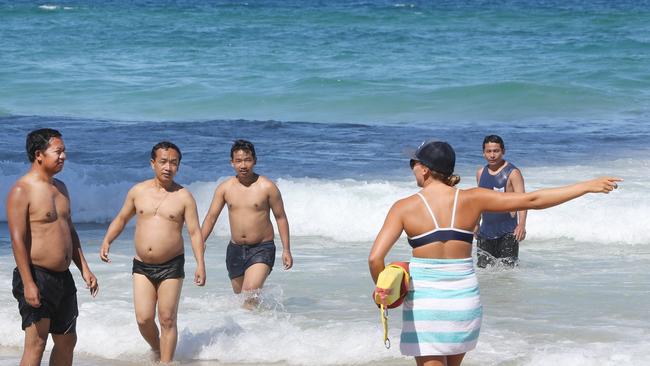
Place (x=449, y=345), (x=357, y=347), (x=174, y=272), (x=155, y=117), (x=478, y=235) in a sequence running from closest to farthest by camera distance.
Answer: (x=449, y=345) → (x=174, y=272) → (x=357, y=347) → (x=478, y=235) → (x=155, y=117)

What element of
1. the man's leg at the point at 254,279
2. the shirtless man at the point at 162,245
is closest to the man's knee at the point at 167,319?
the shirtless man at the point at 162,245

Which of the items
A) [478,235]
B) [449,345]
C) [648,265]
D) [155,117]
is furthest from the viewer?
[155,117]

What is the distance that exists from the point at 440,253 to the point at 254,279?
3.55 metres

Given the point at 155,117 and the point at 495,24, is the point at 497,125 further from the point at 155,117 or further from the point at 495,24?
the point at 495,24

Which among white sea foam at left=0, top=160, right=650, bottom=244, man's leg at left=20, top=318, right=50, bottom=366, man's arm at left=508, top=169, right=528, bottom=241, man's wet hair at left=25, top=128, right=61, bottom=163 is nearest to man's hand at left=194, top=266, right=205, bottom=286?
man's leg at left=20, top=318, right=50, bottom=366

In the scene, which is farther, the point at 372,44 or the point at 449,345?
the point at 372,44

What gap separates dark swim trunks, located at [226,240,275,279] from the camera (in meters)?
8.55

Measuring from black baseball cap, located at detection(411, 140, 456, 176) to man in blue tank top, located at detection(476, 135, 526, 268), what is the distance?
441 cm

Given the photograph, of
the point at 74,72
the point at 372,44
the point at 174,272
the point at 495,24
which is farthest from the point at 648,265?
the point at 495,24

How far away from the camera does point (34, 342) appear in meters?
5.96

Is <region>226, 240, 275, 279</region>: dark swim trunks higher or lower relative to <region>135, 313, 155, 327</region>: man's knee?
higher

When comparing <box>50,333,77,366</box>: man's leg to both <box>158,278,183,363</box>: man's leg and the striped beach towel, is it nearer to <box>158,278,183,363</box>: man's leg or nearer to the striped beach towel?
<box>158,278,183,363</box>: man's leg

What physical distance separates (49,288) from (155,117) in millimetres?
17521

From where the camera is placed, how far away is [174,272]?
7055 mm
